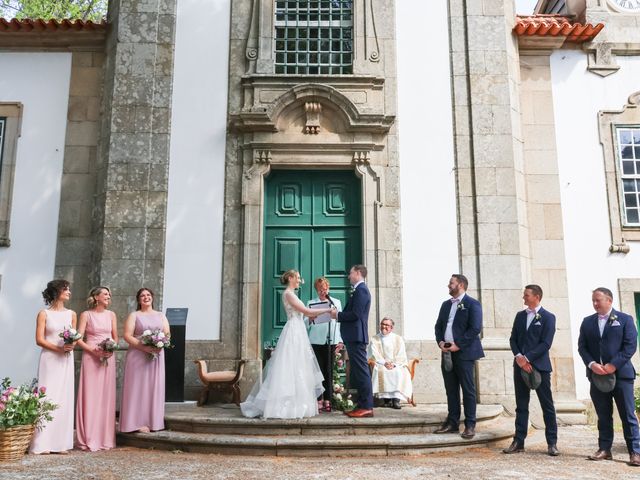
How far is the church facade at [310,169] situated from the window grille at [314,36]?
0.11 feet

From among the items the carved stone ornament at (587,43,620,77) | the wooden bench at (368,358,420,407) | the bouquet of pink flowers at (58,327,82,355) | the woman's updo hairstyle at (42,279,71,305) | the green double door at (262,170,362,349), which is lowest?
the wooden bench at (368,358,420,407)

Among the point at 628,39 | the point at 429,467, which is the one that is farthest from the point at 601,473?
the point at 628,39

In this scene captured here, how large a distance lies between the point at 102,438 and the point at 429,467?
10.7 ft

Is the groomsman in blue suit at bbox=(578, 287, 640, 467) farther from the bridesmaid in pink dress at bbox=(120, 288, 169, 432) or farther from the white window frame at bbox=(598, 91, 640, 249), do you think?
the bridesmaid in pink dress at bbox=(120, 288, 169, 432)

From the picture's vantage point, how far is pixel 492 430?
6.30 metres

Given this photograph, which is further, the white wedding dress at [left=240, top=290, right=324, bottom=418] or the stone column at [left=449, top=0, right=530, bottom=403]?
the stone column at [left=449, top=0, right=530, bottom=403]

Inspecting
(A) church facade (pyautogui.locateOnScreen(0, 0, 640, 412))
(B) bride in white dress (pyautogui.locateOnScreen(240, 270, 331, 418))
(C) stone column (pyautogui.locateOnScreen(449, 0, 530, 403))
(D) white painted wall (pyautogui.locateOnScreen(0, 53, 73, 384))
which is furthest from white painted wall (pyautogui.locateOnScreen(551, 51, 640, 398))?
(D) white painted wall (pyautogui.locateOnScreen(0, 53, 73, 384))

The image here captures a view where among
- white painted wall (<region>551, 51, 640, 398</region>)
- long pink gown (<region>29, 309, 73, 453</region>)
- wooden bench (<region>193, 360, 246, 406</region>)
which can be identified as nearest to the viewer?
long pink gown (<region>29, 309, 73, 453</region>)

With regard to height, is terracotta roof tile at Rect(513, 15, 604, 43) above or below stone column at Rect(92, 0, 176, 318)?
above

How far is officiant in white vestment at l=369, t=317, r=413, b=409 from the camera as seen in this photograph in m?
7.25

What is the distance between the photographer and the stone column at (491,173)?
795 centimetres

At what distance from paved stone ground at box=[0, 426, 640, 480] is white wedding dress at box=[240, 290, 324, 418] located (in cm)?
74

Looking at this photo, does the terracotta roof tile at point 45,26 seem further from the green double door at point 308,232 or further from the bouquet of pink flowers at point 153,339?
the bouquet of pink flowers at point 153,339

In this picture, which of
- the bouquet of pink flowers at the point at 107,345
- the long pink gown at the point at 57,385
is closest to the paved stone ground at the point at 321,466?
the long pink gown at the point at 57,385
